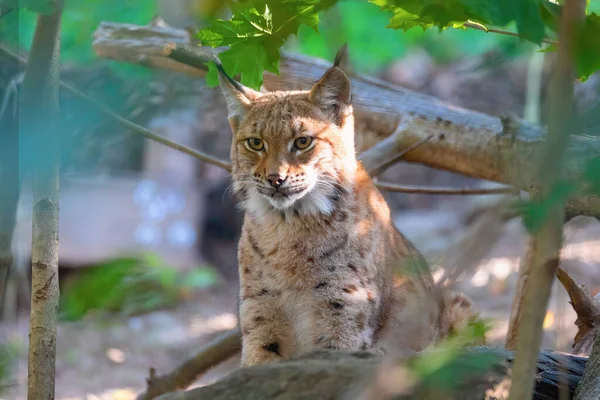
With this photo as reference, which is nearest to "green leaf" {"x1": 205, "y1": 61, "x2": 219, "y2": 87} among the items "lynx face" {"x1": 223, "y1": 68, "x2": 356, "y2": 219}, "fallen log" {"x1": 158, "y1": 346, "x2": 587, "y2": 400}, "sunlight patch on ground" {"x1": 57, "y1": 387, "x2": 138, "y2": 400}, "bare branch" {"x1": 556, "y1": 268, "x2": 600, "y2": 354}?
"lynx face" {"x1": 223, "y1": 68, "x2": 356, "y2": 219}

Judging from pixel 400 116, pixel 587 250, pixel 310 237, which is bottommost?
pixel 310 237

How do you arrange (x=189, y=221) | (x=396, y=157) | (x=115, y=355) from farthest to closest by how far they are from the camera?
1. (x=189, y=221)
2. (x=115, y=355)
3. (x=396, y=157)

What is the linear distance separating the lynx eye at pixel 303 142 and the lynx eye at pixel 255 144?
201 millimetres

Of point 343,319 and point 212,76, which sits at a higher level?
point 212,76

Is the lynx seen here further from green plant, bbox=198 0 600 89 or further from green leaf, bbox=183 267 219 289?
green leaf, bbox=183 267 219 289

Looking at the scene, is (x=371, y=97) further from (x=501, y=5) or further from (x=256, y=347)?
(x=501, y=5)

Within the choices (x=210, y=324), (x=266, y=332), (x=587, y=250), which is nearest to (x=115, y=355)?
(x=210, y=324)

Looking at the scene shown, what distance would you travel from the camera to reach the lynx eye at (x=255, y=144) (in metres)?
4.46

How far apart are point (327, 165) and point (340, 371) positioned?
2031 mm

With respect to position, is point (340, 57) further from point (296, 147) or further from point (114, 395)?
point (114, 395)

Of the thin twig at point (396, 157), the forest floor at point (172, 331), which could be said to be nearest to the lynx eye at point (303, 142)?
the thin twig at point (396, 157)

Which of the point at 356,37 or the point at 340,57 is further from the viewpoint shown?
the point at 356,37

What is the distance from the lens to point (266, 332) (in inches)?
168

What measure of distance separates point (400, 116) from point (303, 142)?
72.6 inches
